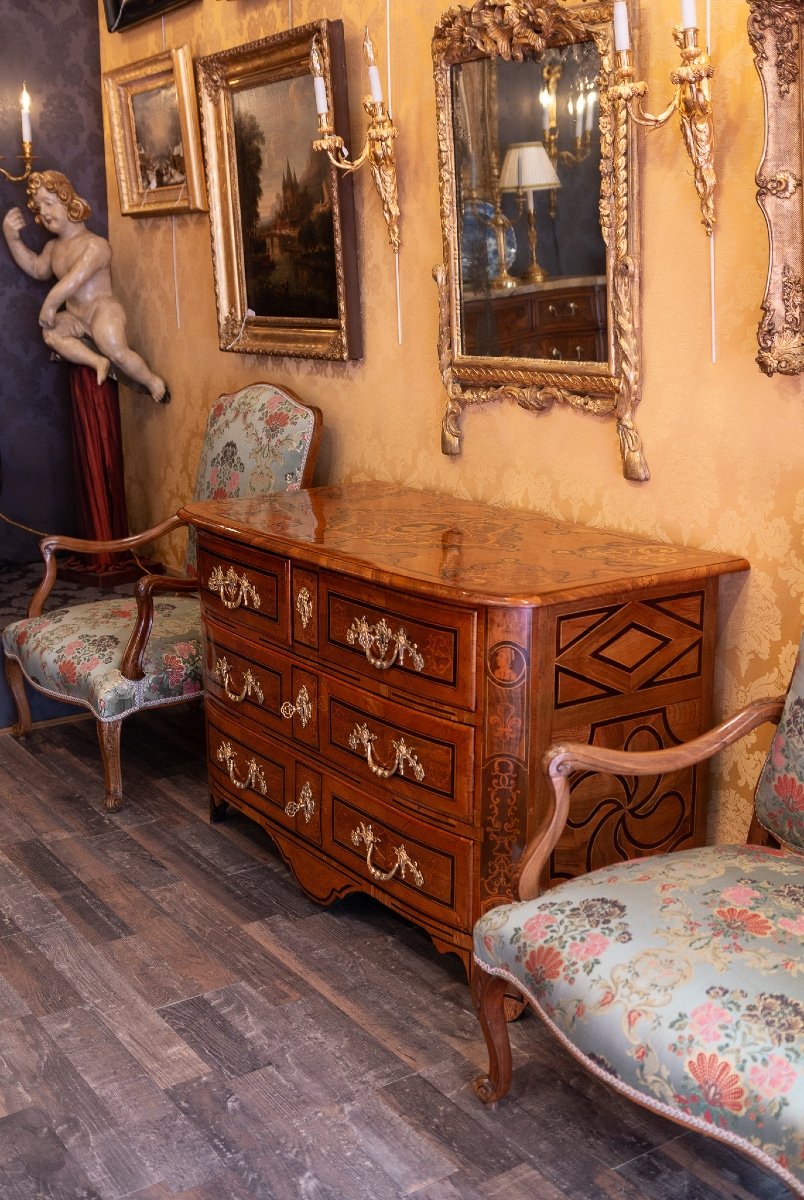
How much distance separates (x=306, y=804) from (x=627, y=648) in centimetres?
108

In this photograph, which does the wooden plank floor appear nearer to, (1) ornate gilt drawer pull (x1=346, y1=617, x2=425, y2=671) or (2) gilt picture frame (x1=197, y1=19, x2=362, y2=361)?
(1) ornate gilt drawer pull (x1=346, y1=617, x2=425, y2=671)

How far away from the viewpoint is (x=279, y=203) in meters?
4.46

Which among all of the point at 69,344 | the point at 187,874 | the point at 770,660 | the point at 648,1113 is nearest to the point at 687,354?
the point at 770,660

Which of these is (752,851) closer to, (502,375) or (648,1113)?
(648,1113)

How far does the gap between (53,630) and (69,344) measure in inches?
65.7

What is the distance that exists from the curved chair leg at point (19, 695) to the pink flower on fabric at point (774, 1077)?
3490 millimetres

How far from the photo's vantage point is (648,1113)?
2.55 metres

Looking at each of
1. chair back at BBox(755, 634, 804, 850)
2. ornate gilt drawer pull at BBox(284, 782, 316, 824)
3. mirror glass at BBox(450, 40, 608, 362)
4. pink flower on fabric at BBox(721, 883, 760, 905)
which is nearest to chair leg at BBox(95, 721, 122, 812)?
ornate gilt drawer pull at BBox(284, 782, 316, 824)

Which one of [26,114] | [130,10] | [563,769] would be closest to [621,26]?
[563,769]

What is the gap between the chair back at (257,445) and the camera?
13.9ft

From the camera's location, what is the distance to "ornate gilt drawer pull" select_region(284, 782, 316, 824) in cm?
344

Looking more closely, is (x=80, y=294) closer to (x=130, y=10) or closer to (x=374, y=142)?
(x=130, y=10)

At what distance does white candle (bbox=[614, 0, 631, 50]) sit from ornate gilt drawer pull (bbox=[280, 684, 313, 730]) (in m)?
1.74

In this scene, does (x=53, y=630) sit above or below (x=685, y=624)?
below
